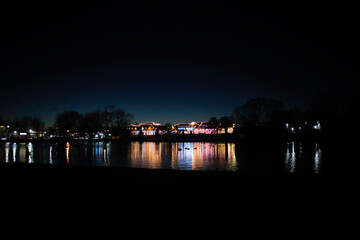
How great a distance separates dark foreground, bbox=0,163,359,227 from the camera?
13.8 feet

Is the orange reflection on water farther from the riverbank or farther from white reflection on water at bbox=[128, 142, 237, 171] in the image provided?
the riverbank

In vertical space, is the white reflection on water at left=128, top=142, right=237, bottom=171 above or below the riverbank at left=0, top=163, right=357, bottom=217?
below

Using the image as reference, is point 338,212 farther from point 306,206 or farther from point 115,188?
point 115,188

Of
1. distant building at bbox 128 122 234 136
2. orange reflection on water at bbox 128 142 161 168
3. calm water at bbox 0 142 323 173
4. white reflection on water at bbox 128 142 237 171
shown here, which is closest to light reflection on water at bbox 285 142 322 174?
calm water at bbox 0 142 323 173

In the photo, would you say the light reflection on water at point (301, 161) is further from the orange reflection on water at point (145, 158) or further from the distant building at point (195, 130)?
the distant building at point (195, 130)

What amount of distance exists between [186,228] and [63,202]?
2.87 meters

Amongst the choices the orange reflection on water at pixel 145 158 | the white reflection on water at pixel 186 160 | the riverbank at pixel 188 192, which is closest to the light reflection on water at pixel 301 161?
the white reflection on water at pixel 186 160

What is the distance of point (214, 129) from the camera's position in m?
115

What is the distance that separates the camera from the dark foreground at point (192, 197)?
165 inches

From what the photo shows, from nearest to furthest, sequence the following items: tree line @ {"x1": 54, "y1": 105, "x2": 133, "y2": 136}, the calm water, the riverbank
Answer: the riverbank
the calm water
tree line @ {"x1": 54, "y1": 105, "x2": 133, "y2": 136}

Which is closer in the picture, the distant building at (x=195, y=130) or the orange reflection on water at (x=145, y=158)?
the orange reflection on water at (x=145, y=158)

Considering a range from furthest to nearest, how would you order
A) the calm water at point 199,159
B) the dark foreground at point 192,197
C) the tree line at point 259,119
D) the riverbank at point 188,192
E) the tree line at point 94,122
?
the tree line at point 94,122 < the tree line at point 259,119 < the calm water at point 199,159 < the riverbank at point 188,192 < the dark foreground at point 192,197

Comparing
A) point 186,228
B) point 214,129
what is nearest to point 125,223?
point 186,228

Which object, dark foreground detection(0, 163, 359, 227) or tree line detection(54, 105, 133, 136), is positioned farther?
tree line detection(54, 105, 133, 136)
